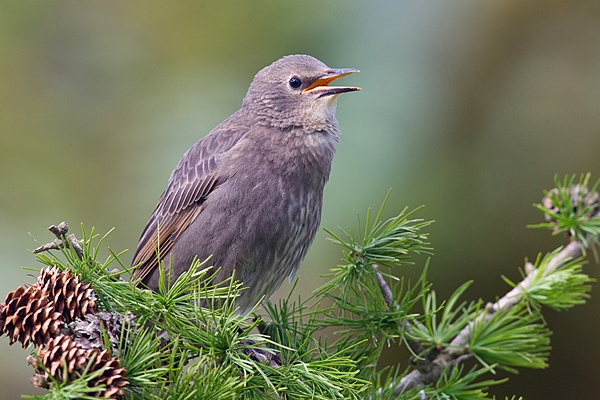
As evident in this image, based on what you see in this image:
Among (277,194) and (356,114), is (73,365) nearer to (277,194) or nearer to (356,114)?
(277,194)

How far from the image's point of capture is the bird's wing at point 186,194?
3344 mm

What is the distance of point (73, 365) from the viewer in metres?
1.72

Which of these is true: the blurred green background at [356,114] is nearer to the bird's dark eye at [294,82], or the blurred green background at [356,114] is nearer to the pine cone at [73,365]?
the bird's dark eye at [294,82]

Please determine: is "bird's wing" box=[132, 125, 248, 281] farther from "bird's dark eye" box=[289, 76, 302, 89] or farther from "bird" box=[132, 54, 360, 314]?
"bird's dark eye" box=[289, 76, 302, 89]

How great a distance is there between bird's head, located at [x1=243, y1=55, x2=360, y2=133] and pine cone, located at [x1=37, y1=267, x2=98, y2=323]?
1688mm

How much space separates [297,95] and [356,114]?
124cm

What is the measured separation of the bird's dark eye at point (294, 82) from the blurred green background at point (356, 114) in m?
1.07

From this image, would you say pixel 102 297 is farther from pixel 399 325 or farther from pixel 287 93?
pixel 287 93

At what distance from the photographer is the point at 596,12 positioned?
5031mm

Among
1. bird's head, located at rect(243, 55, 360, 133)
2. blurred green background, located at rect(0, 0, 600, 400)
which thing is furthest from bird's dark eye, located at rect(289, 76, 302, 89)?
blurred green background, located at rect(0, 0, 600, 400)

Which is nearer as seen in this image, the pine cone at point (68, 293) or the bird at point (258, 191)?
the pine cone at point (68, 293)

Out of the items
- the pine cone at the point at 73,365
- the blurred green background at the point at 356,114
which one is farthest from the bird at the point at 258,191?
the pine cone at the point at 73,365

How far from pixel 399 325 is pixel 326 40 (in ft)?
9.27

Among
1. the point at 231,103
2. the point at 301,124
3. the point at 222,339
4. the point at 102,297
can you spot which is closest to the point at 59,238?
the point at 102,297
